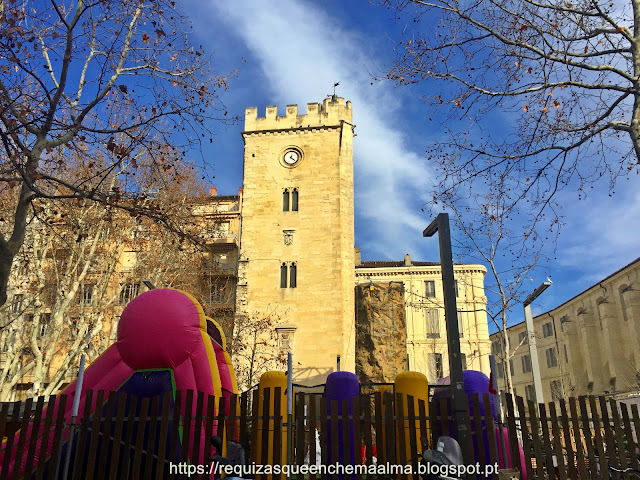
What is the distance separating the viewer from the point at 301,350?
102 ft

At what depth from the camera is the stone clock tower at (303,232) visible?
103 feet

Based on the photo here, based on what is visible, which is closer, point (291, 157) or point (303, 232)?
point (303, 232)

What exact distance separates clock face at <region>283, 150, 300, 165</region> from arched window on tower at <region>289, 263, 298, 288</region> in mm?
7921

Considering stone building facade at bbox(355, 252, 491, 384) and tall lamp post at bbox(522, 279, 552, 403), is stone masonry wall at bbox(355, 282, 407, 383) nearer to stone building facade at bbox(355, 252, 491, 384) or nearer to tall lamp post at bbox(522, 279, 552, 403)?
stone building facade at bbox(355, 252, 491, 384)

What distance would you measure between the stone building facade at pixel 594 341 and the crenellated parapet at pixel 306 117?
20.4 metres

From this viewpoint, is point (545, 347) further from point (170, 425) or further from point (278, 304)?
point (170, 425)

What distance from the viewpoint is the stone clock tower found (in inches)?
1230

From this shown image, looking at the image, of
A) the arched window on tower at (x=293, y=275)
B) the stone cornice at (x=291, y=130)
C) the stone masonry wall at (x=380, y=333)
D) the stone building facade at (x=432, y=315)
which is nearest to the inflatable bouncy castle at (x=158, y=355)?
the arched window on tower at (x=293, y=275)

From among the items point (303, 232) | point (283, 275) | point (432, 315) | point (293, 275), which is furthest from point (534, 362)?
point (432, 315)

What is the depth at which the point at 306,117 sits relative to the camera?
121ft

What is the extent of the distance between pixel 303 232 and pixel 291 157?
6099 mm

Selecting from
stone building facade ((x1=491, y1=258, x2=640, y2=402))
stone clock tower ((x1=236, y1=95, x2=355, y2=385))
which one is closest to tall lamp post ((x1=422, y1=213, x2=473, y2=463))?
stone clock tower ((x1=236, y1=95, x2=355, y2=385))

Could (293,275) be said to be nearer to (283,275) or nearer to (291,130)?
(283,275)

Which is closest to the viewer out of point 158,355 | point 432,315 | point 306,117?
point 158,355
